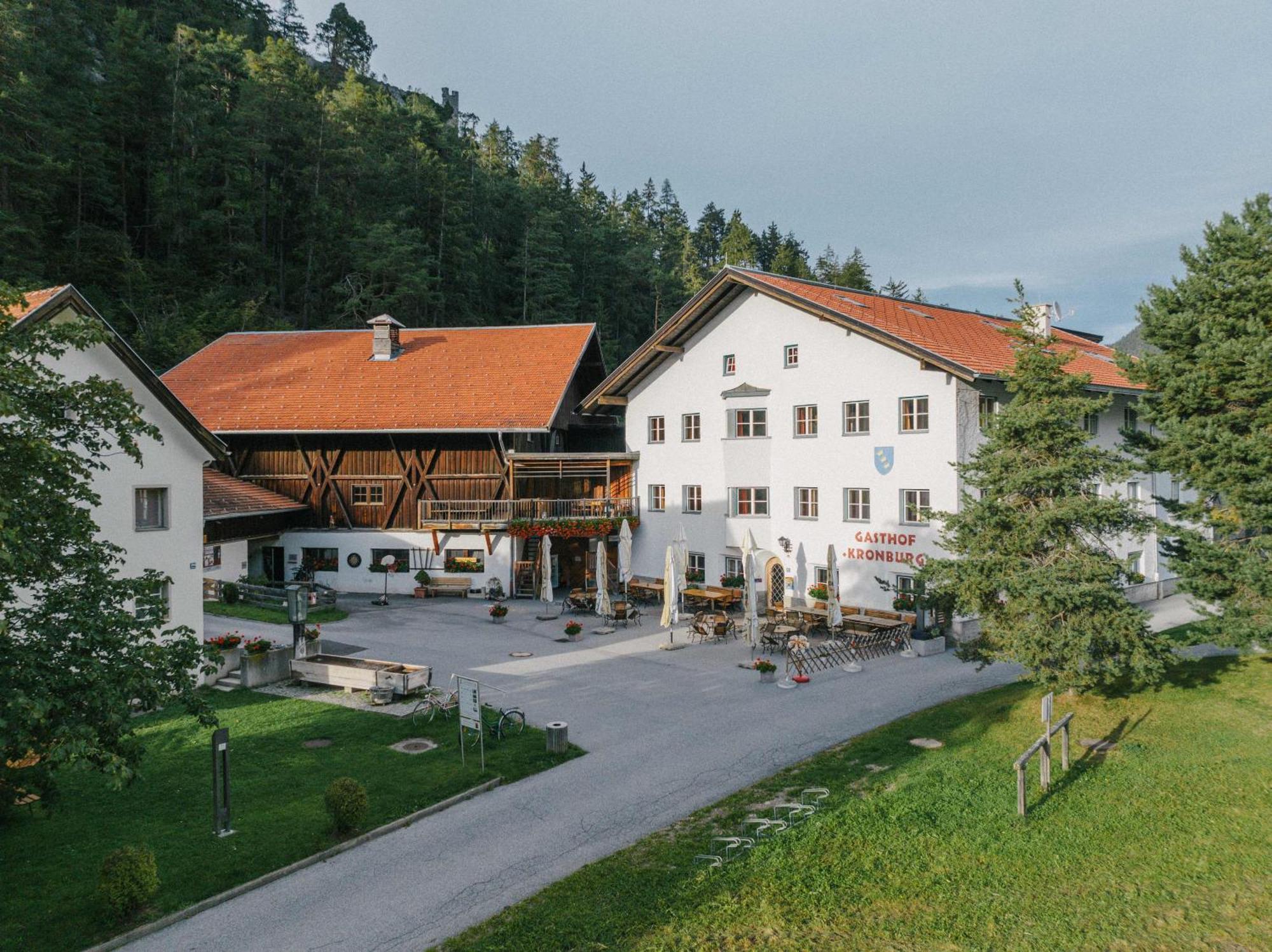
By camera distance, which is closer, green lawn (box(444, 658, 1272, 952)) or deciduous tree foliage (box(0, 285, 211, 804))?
deciduous tree foliage (box(0, 285, 211, 804))

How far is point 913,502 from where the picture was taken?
23.7 metres

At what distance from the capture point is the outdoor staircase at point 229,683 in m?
18.5

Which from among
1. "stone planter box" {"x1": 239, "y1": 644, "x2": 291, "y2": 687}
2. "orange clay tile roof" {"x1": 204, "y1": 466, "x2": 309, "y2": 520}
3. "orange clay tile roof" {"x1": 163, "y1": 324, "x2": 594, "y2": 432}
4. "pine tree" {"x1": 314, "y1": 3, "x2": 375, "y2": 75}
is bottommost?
"stone planter box" {"x1": 239, "y1": 644, "x2": 291, "y2": 687}

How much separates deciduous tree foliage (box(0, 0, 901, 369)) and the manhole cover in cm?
2976

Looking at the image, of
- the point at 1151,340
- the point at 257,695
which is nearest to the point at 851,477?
the point at 1151,340

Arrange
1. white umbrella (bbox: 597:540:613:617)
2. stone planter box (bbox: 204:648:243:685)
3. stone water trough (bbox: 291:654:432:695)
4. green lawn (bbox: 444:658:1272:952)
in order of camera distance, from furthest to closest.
A: white umbrella (bbox: 597:540:613:617)
stone planter box (bbox: 204:648:243:685)
stone water trough (bbox: 291:654:432:695)
green lawn (bbox: 444:658:1272:952)

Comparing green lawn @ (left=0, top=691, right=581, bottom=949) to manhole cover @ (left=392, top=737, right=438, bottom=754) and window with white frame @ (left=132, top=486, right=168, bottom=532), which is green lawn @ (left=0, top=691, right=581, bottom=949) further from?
window with white frame @ (left=132, top=486, right=168, bottom=532)

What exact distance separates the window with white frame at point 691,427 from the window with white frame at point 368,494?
42.1ft

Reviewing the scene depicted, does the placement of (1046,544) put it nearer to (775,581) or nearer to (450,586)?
(775,581)

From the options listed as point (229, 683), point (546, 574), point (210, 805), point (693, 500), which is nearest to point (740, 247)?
point (693, 500)

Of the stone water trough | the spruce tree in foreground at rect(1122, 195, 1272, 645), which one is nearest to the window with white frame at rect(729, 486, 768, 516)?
the spruce tree in foreground at rect(1122, 195, 1272, 645)

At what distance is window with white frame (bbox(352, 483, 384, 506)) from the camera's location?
32.4 metres

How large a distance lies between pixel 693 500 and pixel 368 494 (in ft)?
44.8

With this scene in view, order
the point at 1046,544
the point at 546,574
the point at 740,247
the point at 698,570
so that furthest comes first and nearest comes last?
the point at 740,247
the point at 698,570
the point at 546,574
the point at 1046,544
